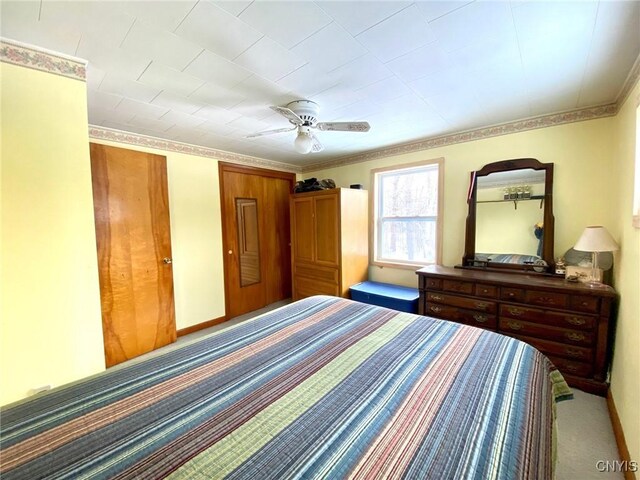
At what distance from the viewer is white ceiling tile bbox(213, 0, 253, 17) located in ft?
3.67

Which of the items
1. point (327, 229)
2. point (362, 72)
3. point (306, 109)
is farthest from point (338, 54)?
point (327, 229)

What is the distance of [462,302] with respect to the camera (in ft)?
8.13

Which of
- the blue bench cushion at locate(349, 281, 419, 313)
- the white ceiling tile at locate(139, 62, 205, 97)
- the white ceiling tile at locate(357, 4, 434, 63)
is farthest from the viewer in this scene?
the blue bench cushion at locate(349, 281, 419, 313)

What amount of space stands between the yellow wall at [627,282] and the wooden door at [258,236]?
3674 mm

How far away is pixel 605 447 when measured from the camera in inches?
60.6

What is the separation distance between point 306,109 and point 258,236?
7.60ft

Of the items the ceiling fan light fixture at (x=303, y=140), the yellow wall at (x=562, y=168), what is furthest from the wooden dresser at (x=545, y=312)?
the ceiling fan light fixture at (x=303, y=140)

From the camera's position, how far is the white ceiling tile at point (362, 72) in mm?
1553

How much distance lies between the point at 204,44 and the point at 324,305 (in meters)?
1.77

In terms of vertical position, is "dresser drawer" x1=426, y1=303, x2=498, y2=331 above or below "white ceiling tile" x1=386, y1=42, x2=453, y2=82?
below

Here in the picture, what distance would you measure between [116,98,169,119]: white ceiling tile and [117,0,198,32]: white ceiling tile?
3.30ft

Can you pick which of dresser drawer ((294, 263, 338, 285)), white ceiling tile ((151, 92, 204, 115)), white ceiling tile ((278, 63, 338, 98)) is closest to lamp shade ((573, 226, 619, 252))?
white ceiling tile ((278, 63, 338, 98))

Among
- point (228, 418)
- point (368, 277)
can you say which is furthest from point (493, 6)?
point (368, 277)

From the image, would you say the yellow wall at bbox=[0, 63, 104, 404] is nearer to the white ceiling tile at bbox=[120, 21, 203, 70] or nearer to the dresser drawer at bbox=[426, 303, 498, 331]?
the white ceiling tile at bbox=[120, 21, 203, 70]
